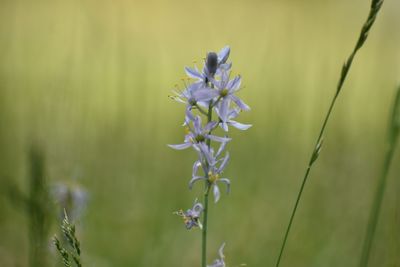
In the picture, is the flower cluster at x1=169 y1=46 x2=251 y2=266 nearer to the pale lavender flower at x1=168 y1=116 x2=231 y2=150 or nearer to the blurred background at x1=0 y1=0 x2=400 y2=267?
the pale lavender flower at x1=168 y1=116 x2=231 y2=150

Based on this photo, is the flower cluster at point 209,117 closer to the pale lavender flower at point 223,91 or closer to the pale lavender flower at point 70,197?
the pale lavender flower at point 223,91

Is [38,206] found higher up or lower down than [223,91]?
lower down

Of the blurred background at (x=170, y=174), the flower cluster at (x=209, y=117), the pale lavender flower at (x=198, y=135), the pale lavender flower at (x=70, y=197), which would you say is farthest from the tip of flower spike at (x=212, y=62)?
the pale lavender flower at (x=70, y=197)

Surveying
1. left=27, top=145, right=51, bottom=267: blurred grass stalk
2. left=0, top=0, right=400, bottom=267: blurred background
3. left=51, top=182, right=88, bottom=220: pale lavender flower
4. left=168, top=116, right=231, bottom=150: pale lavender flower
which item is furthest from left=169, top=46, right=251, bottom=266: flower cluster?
left=51, top=182, right=88, bottom=220: pale lavender flower

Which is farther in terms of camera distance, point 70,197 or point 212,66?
point 70,197

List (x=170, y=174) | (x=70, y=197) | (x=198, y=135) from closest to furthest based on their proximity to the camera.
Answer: (x=198, y=135) → (x=70, y=197) → (x=170, y=174)

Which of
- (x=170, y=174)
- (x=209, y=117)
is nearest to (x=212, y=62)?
(x=209, y=117)

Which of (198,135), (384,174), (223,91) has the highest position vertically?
(223,91)

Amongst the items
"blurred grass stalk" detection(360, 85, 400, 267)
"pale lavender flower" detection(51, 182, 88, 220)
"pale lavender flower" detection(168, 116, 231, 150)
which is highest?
"pale lavender flower" detection(51, 182, 88, 220)

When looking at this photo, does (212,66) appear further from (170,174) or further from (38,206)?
(170,174)

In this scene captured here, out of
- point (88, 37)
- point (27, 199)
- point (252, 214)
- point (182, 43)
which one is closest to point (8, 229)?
point (252, 214)

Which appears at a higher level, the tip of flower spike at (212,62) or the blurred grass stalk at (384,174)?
the tip of flower spike at (212,62)
